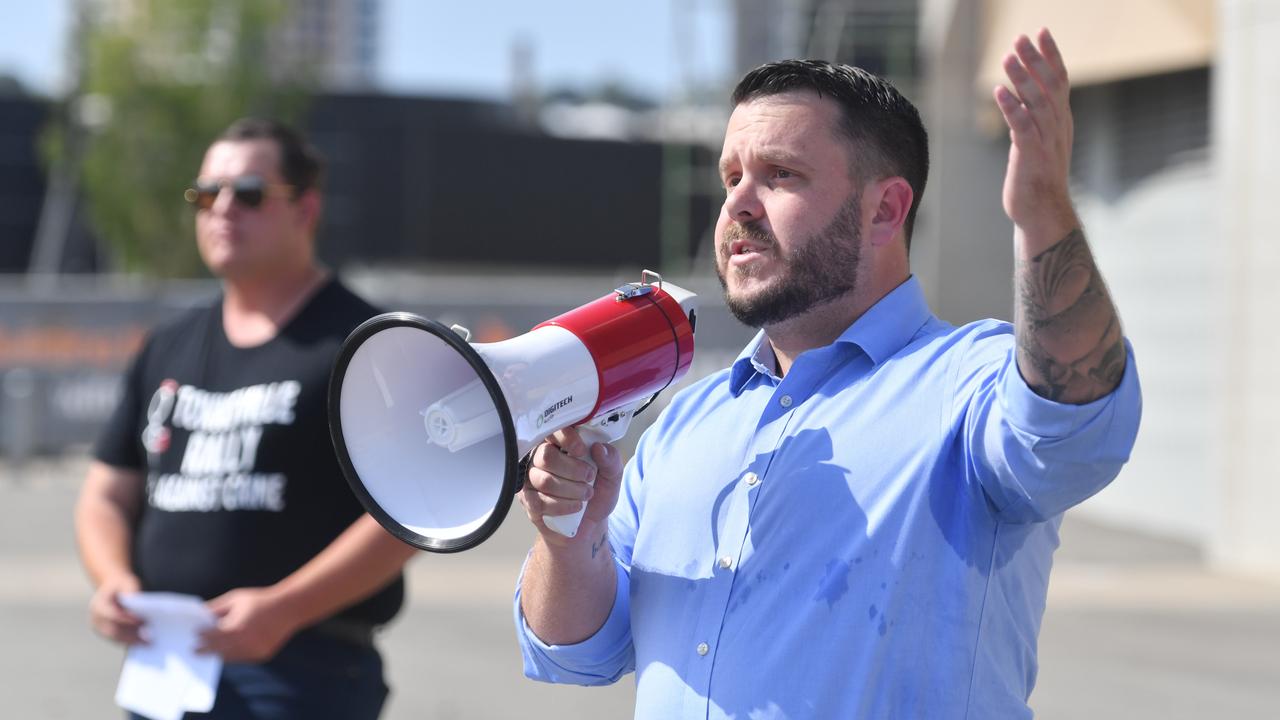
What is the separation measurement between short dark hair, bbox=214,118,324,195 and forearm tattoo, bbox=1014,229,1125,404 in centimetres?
251

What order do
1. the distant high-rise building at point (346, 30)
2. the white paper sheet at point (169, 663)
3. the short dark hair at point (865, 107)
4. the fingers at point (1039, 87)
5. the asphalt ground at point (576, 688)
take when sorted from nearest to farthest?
the fingers at point (1039, 87) → the short dark hair at point (865, 107) → the white paper sheet at point (169, 663) → the asphalt ground at point (576, 688) → the distant high-rise building at point (346, 30)

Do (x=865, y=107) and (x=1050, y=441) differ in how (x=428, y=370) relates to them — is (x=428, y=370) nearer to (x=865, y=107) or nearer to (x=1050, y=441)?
(x=865, y=107)

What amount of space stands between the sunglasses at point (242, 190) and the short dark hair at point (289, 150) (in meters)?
0.05

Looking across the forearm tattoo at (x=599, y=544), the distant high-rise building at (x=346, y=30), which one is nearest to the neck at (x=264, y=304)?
the forearm tattoo at (x=599, y=544)

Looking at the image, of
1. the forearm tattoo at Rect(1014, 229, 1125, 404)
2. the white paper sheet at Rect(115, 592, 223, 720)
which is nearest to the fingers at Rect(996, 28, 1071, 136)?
the forearm tattoo at Rect(1014, 229, 1125, 404)

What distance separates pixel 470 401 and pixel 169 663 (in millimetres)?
1609

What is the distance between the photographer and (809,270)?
2.31 meters

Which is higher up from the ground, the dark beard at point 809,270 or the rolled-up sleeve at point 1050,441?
the dark beard at point 809,270

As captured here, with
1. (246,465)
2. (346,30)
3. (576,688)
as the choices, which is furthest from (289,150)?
(346,30)

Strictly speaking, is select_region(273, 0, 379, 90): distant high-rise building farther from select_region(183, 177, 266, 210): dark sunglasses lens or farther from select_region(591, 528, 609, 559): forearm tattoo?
select_region(591, 528, 609, 559): forearm tattoo

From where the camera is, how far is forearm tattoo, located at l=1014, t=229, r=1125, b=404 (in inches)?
74.5

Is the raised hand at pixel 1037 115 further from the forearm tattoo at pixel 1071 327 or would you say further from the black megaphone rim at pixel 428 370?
the black megaphone rim at pixel 428 370

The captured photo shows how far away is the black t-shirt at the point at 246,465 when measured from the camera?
11.7 feet

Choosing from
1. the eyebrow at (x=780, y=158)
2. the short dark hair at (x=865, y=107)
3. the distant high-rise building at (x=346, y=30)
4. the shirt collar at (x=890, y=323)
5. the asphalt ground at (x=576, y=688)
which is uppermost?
the distant high-rise building at (x=346, y=30)
